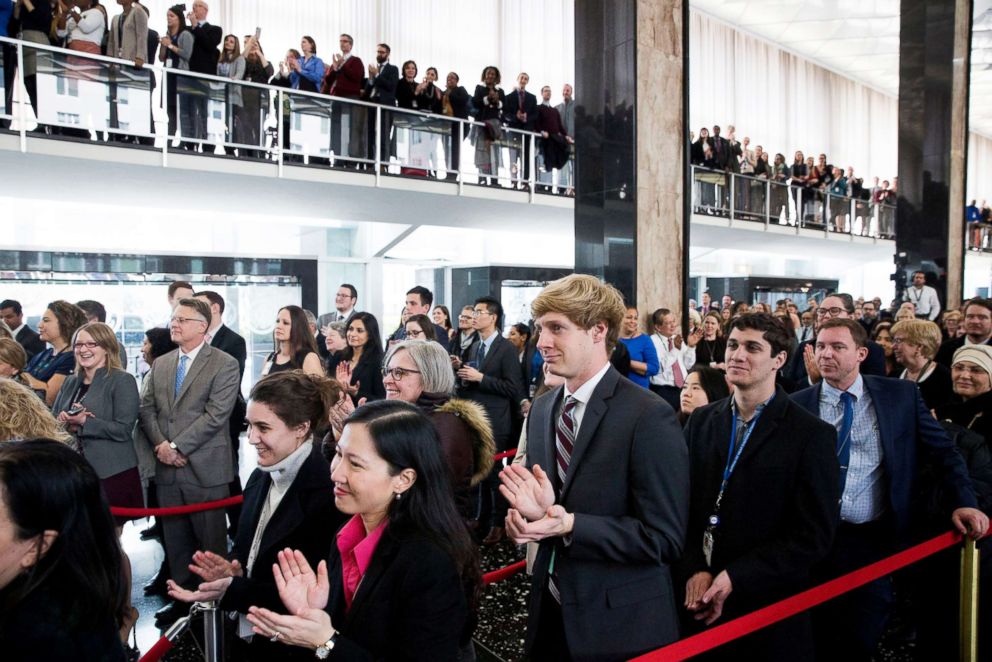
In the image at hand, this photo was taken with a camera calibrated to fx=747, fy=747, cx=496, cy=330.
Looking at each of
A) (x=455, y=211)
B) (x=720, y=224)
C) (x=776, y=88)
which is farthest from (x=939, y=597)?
(x=776, y=88)

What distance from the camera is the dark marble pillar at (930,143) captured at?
540 inches

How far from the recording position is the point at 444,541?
2.08m

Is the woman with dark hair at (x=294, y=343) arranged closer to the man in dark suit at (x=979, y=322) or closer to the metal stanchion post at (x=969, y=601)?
the metal stanchion post at (x=969, y=601)

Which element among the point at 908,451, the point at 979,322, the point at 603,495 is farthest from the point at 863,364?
the point at 603,495

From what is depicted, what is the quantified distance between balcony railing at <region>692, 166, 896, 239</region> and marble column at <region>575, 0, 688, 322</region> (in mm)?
8772

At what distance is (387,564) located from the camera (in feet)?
6.65

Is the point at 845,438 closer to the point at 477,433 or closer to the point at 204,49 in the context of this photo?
the point at 477,433

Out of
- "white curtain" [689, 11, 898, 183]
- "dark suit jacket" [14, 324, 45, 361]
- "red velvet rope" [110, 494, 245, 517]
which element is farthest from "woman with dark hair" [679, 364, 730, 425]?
"white curtain" [689, 11, 898, 183]

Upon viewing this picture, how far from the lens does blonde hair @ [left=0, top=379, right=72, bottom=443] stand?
3043 mm

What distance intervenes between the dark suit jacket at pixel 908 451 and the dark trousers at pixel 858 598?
13 cm

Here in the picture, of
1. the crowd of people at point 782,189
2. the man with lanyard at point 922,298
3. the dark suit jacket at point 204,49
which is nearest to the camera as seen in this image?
the dark suit jacket at point 204,49

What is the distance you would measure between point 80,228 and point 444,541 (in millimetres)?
14918

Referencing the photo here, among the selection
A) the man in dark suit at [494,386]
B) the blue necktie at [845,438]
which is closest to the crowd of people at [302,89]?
the man in dark suit at [494,386]

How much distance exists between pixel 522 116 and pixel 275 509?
11823 mm
